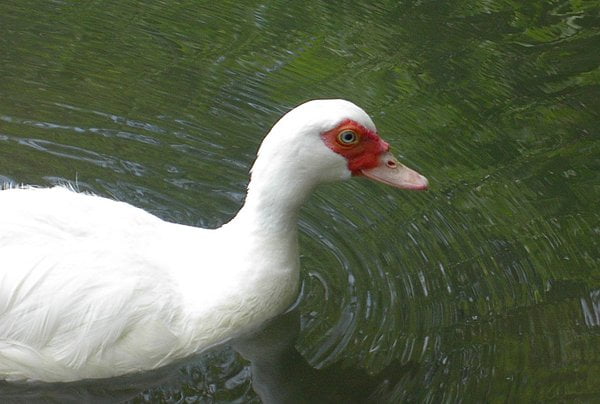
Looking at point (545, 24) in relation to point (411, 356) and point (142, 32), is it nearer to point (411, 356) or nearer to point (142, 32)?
point (142, 32)

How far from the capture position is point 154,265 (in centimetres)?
529

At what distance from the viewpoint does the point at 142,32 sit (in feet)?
25.9

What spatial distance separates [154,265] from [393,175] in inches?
47.2

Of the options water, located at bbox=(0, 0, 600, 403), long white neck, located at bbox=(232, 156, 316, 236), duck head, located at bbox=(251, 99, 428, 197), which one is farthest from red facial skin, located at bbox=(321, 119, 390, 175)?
water, located at bbox=(0, 0, 600, 403)

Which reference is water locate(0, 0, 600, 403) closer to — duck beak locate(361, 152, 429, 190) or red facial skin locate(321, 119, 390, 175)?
duck beak locate(361, 152, 429, 190)

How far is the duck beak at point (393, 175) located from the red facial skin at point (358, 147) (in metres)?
0.03

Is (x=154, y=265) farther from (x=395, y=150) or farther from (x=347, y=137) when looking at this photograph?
(x=395, y=150)

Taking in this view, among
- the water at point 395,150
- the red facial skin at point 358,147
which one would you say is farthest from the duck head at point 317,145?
the water at point 395,150

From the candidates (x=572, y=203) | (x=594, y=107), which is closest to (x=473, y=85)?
(x=594, y=107)

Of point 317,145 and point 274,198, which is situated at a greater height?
point 317,145

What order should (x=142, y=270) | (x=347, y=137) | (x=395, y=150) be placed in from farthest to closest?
1. (x=395, y=150)
2. (x=347, y=137)
3. (x=142, y=270)

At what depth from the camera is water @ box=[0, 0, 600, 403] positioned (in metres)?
5.37

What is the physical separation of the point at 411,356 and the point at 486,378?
1.16 feet

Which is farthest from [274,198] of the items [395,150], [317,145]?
[395,150]
